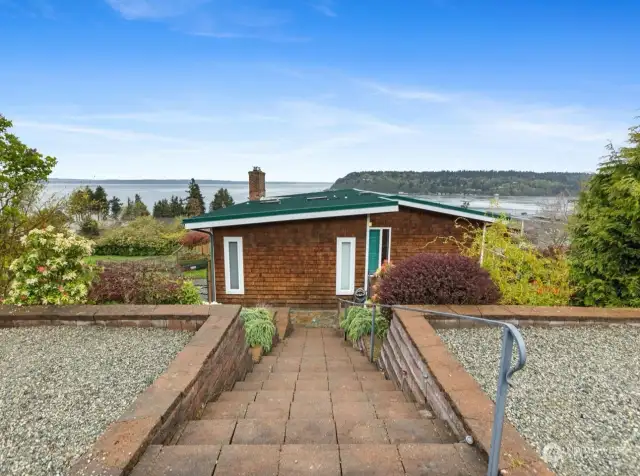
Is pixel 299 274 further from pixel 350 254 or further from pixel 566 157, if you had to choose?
pixel 566 157

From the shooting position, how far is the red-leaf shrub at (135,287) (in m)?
5.19

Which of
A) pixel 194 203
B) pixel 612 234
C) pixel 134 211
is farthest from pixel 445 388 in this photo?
pixel 134 211

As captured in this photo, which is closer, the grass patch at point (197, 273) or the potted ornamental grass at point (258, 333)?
the potted ornamental grass at point (258, 333)

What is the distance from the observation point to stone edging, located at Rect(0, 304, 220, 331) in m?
4.40

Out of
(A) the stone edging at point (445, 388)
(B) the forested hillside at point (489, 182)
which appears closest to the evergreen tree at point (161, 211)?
(B) the forested hillside at point (489, 182)

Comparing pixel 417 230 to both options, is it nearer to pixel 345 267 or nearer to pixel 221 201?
pixel 345 267

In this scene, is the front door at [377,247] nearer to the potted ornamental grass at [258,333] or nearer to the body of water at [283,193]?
the body of water at [283,193]

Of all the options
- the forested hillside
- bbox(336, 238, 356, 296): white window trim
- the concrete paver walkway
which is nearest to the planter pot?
the concrete paver walkway

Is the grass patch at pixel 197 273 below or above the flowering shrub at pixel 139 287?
below

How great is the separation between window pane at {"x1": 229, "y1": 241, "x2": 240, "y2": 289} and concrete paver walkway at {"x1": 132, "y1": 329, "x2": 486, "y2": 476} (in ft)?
19.4

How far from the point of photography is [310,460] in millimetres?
1987

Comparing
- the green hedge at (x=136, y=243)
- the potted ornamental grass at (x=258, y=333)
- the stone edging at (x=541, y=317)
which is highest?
the stone edging at (x=541, y=317)

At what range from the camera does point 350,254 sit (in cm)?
973

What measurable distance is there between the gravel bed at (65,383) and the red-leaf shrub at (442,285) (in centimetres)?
307
